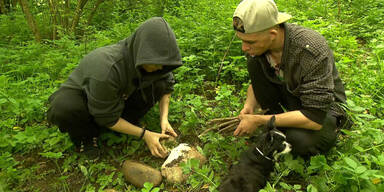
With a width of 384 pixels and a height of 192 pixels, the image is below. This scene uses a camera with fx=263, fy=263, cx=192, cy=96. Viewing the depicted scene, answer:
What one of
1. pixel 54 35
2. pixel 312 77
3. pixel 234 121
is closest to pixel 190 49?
pixel 234 121

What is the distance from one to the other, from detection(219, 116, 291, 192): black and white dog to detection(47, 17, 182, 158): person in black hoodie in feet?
2.48

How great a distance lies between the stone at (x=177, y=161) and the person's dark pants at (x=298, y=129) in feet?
2.64

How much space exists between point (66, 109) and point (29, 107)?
897mm

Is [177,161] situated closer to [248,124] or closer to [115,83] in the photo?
[248,124]

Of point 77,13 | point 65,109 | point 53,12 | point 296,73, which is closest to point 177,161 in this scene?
point 65,109

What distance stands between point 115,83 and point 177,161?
851mm

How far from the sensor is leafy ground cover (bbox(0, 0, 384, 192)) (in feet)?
6.50

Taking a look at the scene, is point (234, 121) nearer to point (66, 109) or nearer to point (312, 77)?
point (312, 77)

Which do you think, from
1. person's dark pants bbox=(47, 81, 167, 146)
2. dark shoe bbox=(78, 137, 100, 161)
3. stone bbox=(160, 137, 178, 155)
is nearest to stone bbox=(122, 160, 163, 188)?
stone bbox=(160, 137, 178, 155)

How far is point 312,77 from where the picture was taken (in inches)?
73.7

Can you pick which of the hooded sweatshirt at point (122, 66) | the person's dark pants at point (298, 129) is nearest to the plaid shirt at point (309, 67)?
the person's dark pants at point (298, 129)

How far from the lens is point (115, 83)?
6.97 ft

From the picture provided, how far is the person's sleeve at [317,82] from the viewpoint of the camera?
6.04ft

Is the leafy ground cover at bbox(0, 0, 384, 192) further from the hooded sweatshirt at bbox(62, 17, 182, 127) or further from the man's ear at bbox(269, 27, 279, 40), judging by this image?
the man's ear at bbox(269, 27, 279, 40)
